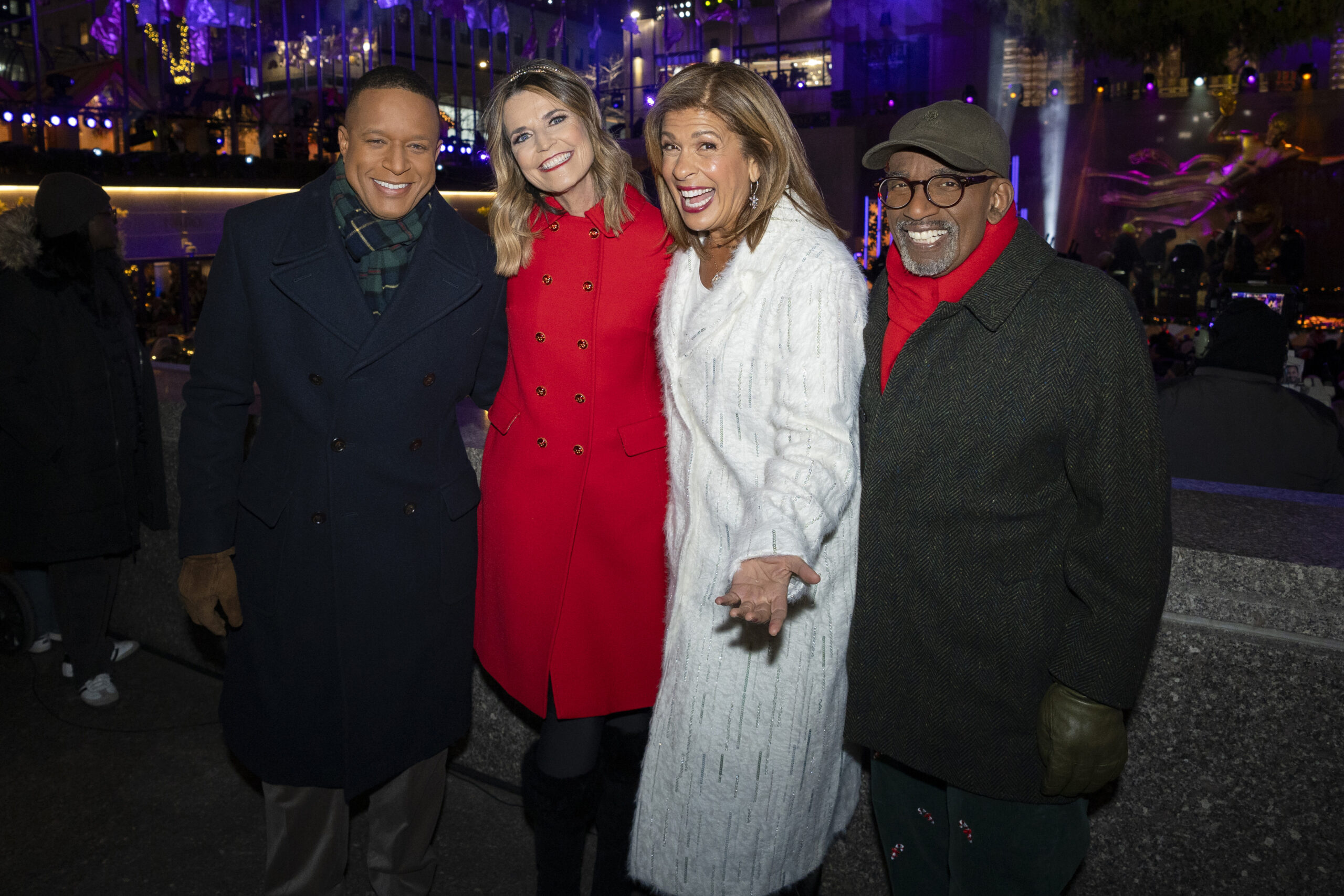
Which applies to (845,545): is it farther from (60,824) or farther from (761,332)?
(60,824)

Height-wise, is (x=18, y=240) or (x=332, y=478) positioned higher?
(x=18, y=240)

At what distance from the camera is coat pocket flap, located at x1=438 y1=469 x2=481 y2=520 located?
7.43 feet

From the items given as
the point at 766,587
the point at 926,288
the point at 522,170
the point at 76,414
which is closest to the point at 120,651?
the point at 76,414

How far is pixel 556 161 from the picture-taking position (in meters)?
2.22

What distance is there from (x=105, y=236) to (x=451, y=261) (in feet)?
7.29

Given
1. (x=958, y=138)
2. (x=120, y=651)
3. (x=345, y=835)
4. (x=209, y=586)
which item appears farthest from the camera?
(x=120, y=651)

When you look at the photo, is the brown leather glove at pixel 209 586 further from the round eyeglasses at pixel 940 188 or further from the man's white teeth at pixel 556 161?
the round eyeglasses at pixel 940 188

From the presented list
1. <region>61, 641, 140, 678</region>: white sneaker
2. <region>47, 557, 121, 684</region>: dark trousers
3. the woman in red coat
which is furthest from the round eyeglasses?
<region>61, 641, 140, 678</region>: white sneaker

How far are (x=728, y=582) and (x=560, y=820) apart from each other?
94 centimetres

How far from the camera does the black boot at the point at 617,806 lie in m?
2.32

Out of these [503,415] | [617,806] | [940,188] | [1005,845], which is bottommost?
→ [617,806]

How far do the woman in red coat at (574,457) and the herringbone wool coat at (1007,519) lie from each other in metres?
0.55

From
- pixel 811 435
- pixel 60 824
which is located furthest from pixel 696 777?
pixel 60 824

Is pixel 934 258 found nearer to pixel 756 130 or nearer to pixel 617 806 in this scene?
pixel 756 130
